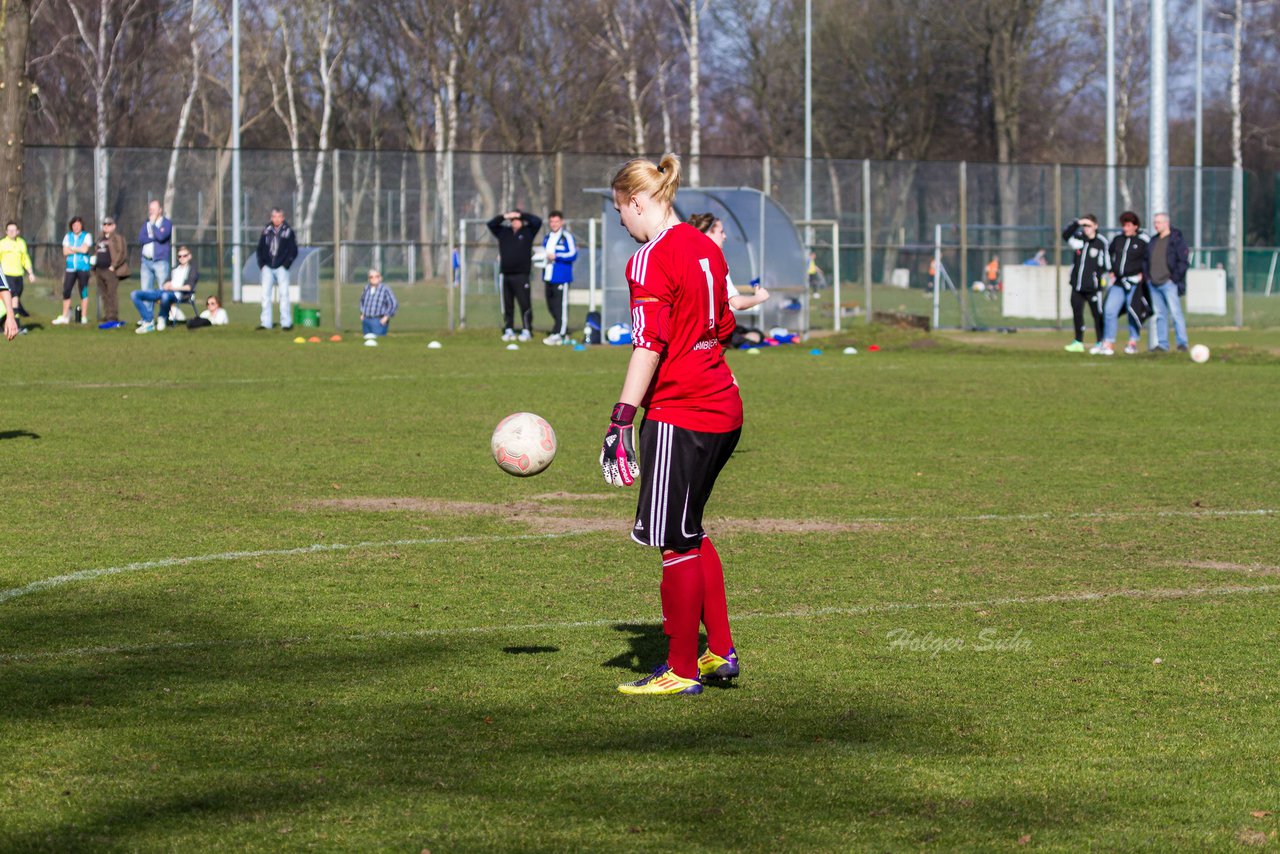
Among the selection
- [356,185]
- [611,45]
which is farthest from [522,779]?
[611,45]

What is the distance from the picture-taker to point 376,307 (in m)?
28.6

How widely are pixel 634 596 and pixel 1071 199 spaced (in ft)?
92.1

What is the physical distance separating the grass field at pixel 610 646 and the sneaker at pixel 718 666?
4.1 inches

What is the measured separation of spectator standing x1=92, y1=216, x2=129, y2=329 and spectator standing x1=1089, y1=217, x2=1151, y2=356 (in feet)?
52.3

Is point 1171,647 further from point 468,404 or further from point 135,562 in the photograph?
point 468,404

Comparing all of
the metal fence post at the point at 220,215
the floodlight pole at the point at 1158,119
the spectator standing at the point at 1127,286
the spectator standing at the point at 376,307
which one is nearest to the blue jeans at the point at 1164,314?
the spectator standing at the point at 1127,286

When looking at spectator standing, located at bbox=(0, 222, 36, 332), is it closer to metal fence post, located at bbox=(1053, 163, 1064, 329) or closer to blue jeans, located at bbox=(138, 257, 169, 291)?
blue jeans, located at bbox=(138, 257, 169, 291)

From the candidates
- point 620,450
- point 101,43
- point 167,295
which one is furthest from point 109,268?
point 101,43

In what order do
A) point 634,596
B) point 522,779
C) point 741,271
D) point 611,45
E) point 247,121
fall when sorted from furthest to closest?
point 247,121 → point 611,45 → point 741,271 → point 634,596 → point 522,779

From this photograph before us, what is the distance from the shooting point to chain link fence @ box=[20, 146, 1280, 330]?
1209 inches

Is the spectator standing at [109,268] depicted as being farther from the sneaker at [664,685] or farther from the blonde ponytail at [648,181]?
the sneaker at [664,685]

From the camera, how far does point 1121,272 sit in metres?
23.8

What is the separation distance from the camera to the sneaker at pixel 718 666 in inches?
238

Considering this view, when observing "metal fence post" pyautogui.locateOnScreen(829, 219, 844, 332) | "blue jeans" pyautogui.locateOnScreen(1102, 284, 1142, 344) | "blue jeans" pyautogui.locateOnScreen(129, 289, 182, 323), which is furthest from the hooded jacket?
"blue jeans" pyautogui.locateOnScreen(129, 289, 182, 323)
